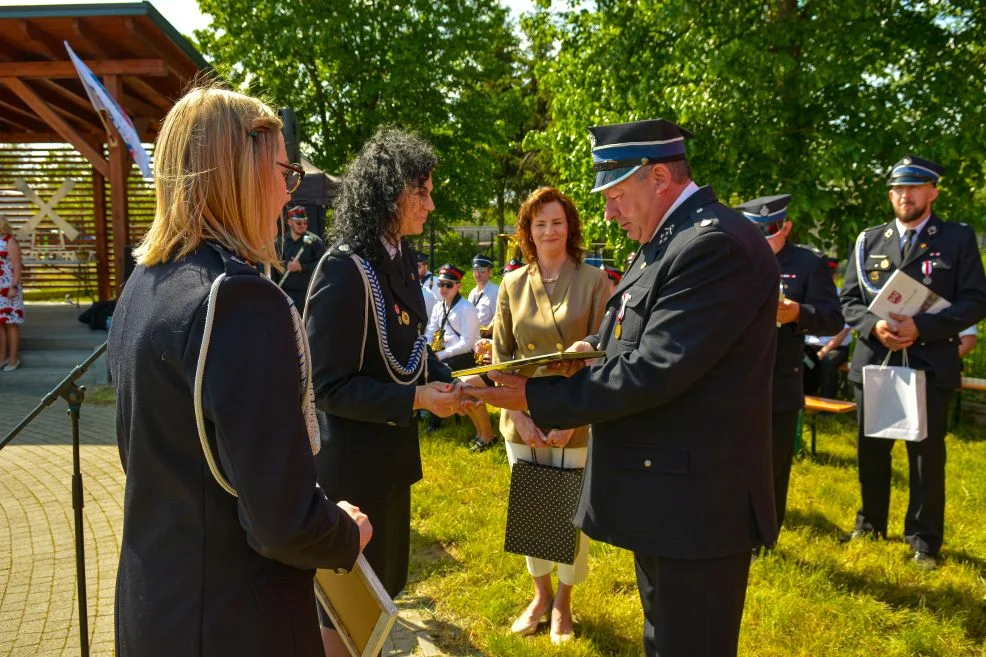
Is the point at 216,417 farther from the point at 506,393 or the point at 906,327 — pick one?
the point at 906,327

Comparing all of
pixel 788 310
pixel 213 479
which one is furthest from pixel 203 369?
pixel 788 310

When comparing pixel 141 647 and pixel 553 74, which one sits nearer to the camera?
pixel 141 647

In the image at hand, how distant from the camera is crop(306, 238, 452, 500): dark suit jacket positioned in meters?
2.57

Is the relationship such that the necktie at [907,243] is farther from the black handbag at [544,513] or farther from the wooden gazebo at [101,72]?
the wooden gazebo at [101,72]

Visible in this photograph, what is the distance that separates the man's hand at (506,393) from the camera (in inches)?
104

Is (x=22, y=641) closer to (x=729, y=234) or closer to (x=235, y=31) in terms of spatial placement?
(x=729, y=234)

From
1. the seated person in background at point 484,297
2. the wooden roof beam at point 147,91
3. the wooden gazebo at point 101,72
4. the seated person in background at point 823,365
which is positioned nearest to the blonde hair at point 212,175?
the seated person in background at point 484,297

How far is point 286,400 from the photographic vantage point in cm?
147

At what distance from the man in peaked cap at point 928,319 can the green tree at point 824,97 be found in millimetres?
3847

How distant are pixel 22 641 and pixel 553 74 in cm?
986

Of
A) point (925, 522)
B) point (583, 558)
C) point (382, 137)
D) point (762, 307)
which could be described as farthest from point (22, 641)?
point (925, 522)

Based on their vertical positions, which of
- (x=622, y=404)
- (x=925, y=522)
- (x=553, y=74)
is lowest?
(x=925, y=522)

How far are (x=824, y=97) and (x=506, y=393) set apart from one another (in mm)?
7901

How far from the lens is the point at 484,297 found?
9.01 meters
